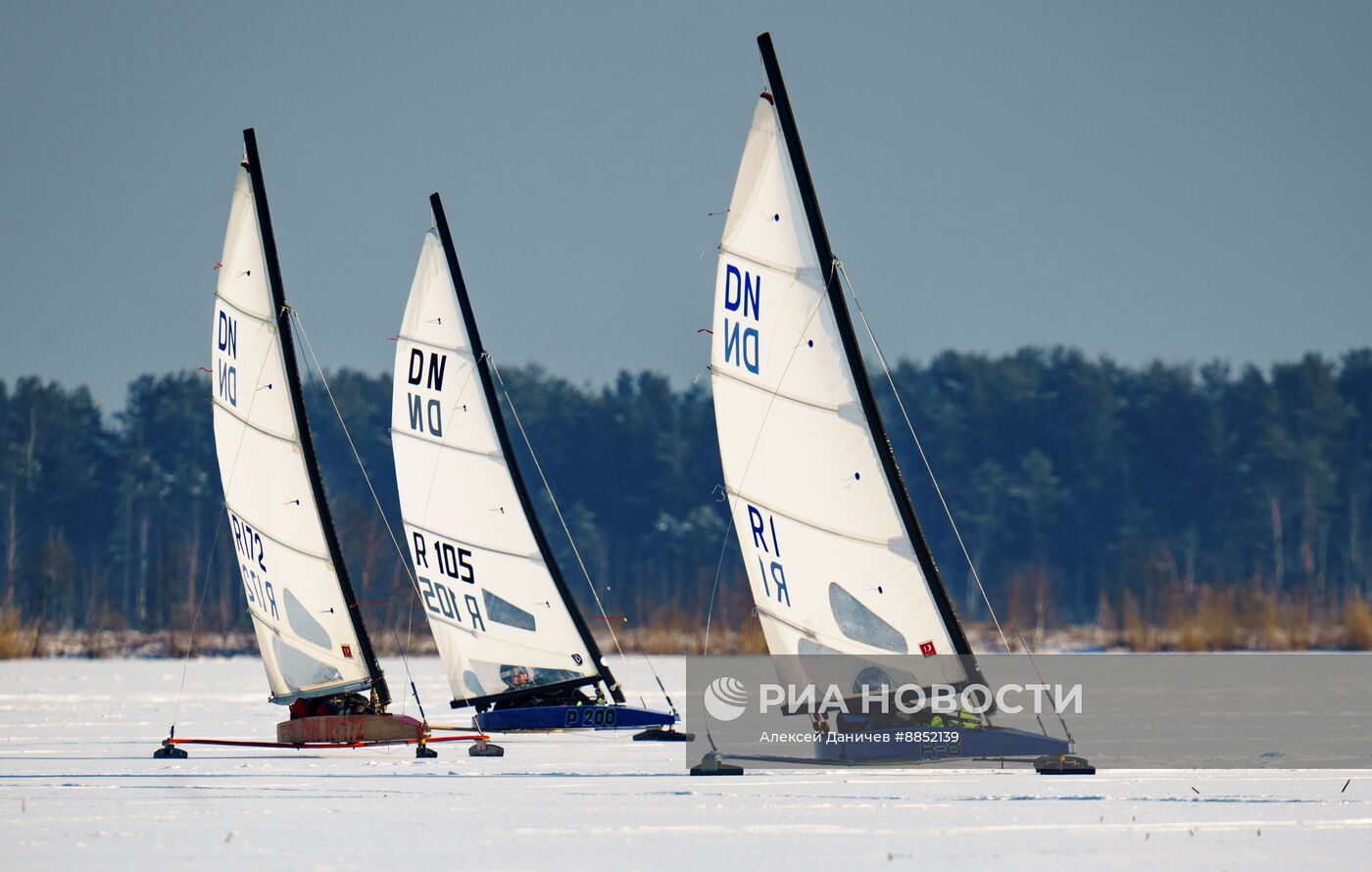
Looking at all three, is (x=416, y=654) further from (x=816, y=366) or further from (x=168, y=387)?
(x=168, y=387)

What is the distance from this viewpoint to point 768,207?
69.4 feet

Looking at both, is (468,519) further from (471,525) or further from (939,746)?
(939,746)

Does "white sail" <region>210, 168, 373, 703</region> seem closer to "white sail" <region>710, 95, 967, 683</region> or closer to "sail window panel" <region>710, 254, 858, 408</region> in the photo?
"white sail" <region>710, 95, 967, 683</region>

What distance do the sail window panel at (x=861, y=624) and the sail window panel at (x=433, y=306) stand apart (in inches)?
361

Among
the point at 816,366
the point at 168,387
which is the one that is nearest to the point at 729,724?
the point at 816,366

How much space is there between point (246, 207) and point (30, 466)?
3250 inches

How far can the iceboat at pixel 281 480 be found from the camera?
85.4 feet

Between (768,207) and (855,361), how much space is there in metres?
1.72

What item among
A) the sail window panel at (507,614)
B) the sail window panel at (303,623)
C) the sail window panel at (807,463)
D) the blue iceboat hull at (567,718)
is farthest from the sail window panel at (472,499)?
the sail window panel at (807,463)

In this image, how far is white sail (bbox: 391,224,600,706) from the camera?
28516 millimetres

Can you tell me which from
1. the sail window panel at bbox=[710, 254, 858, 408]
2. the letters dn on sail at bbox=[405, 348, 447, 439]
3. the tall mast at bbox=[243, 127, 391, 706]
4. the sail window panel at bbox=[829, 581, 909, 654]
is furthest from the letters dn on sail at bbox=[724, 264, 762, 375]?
the letters dn on sail at bbox=[405, 348, 447, 439]

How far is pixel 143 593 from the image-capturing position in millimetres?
92500

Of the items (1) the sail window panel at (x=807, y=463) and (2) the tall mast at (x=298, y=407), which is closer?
(1) the sail window panel at (x=807, y=463)

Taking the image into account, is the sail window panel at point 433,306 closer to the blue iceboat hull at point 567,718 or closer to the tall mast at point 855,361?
the blue iceboat hull at point 567,718
